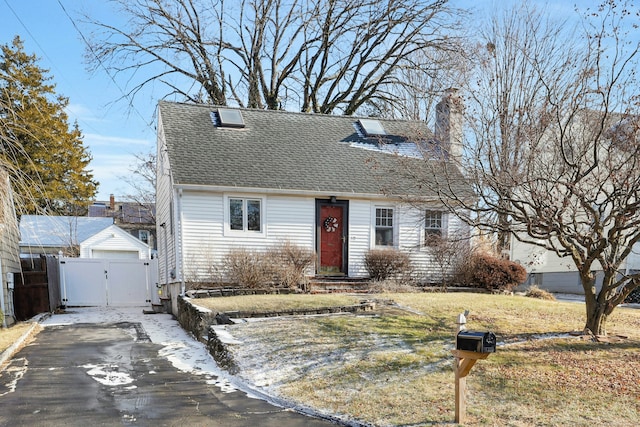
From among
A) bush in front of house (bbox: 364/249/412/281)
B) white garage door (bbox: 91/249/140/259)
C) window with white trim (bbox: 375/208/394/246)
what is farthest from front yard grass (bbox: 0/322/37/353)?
white garage door (bbox: 91/249/140/259)

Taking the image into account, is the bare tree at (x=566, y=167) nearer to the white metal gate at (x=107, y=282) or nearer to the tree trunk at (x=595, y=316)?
the tree trunk at (x=595, y=316)

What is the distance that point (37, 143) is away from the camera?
964 centimetres

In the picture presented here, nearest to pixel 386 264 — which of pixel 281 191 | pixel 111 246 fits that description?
pixel 281 191

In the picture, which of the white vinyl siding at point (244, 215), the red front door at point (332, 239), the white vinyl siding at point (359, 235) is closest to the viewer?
the white vinyl siding at point (244, 215)

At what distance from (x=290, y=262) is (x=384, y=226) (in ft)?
12.0

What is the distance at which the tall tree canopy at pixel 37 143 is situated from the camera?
4910 mm

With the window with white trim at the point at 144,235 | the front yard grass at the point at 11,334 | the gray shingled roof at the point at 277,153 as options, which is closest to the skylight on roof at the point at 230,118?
the gray shingled roof at the point at 277,153

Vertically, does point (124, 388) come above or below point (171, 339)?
above

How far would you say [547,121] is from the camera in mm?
8070

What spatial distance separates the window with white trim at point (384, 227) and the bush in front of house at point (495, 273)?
9.09 feet

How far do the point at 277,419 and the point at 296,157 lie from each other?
1112cm

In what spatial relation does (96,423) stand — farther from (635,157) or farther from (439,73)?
(439,73)

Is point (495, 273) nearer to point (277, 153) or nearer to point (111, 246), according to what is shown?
point (277, 153)

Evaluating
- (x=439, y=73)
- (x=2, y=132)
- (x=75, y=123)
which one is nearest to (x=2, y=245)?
(x=2, y=132)
